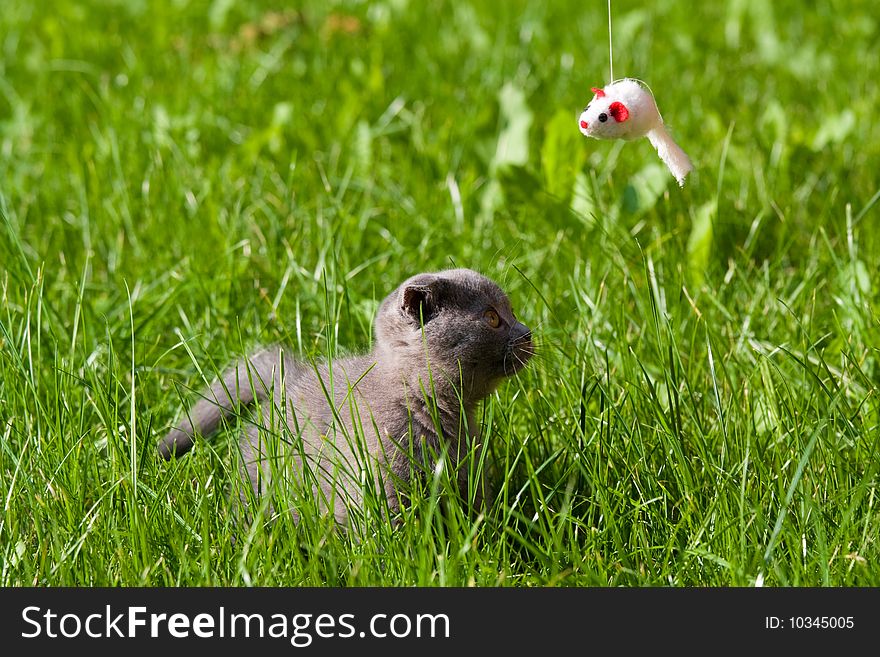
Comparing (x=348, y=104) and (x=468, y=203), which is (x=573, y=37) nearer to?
(x=348, y=104)

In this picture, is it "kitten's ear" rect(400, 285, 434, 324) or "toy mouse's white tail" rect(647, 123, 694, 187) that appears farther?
"kitten's ear" rect(400, 285, 434, 324)

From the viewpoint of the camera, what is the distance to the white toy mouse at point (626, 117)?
227cm

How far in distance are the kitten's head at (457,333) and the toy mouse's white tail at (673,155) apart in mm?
580

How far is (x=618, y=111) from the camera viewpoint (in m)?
2.27

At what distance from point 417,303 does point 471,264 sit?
3.45ft

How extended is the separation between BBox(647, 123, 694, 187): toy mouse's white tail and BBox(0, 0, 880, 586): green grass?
16.9 inches

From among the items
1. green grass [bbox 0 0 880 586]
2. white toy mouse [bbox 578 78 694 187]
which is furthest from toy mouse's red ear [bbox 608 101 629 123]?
green grass [bbox 0 0 880 586]

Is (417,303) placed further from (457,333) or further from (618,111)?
(618,111)

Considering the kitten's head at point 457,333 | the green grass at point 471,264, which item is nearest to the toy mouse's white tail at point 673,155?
the green grass at point 471,264

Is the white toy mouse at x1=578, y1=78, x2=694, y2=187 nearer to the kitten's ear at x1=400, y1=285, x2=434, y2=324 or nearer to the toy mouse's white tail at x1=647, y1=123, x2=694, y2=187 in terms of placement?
the toy mouse's white tail at x1=647, y1=123, x2=694, y2=187

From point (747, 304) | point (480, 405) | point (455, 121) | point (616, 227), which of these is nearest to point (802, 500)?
point (480, 405)

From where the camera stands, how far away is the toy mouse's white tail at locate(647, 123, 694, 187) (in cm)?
230

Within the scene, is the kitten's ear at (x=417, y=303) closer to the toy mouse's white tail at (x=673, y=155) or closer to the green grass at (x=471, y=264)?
the green grass at (x=471, y=264)

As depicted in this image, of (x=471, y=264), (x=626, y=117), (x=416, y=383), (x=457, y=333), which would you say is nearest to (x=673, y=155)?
(x=626, y=117)
